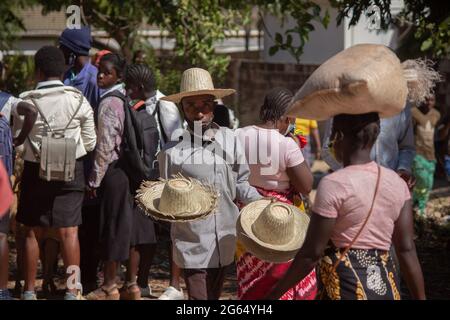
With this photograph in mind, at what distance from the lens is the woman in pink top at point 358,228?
444 cm

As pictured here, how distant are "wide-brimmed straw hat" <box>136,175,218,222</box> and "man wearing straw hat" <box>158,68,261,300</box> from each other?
0.14m

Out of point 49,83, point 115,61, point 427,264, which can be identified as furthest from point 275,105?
point 427,264

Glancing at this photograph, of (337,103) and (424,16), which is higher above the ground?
(424,16)

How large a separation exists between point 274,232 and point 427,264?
431 centimetres

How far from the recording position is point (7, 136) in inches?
279

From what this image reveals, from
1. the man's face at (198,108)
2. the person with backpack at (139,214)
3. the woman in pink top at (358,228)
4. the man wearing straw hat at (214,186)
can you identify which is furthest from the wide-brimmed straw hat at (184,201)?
the person with backpack at (139,214)

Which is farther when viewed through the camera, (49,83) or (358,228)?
(49,83)

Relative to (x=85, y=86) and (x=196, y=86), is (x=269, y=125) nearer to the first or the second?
(x=196, y=86)

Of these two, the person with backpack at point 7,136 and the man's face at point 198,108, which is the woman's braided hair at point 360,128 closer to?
the man's face at point 198,108

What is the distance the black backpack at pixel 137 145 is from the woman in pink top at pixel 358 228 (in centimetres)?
323

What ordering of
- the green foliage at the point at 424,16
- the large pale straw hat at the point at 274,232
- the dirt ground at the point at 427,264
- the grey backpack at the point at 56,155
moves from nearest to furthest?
the large pale straw hat at the point at 274,232 → the grey backpack at the point at 56,155 → the dirt ground at the point at 427,264 → the green foliage at the point at 424,16

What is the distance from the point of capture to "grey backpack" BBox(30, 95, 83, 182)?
7.20m

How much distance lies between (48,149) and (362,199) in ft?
10.9
